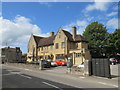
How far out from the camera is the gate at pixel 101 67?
47.8 ft

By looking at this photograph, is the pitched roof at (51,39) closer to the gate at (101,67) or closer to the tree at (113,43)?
the tree at (113,43)

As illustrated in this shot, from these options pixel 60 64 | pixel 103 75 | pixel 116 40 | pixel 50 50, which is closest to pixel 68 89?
pixel 103 75

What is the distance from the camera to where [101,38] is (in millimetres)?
48031

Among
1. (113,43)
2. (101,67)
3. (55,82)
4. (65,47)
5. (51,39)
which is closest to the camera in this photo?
(55,82)

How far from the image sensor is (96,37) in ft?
158

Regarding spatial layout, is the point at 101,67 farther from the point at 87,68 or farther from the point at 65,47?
the point at 65,47

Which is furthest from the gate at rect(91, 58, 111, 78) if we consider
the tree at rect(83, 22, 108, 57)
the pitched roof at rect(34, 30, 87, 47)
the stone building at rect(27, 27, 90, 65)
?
the tree at rect(83, 22, 108, 57)

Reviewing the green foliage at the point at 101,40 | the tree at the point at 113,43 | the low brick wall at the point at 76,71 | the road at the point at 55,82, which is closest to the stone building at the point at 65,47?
the green foliage at the point at 101,40

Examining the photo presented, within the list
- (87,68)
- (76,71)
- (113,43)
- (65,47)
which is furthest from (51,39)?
(87,68)

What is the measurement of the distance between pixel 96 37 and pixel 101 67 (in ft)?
113

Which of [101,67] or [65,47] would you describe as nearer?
[101,67]

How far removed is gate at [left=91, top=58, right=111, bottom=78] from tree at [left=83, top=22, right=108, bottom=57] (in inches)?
1226

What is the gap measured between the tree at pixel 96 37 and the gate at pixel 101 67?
31148mm

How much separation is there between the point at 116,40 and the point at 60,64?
23.7 metres
